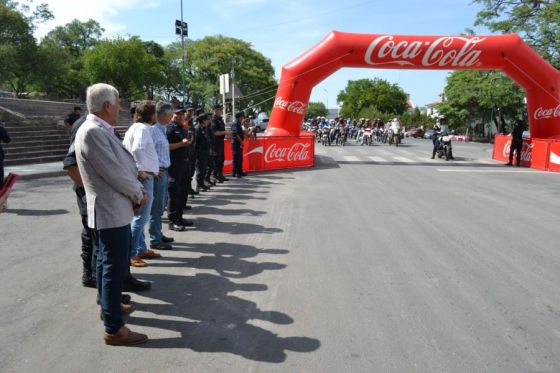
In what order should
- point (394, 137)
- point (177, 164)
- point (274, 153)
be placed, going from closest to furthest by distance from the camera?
1. point (177, 164)
2. point (274, 153)
3. point (394, 137)

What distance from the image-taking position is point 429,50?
1566 centimetres

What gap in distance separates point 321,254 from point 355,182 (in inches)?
257

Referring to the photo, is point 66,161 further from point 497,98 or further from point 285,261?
point 497,98

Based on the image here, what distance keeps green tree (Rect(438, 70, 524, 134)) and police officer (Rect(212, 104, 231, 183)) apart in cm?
2329

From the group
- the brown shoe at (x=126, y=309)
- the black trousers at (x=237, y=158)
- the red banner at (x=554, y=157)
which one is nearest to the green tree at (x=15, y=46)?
the black trousers at (x=237, y=158)

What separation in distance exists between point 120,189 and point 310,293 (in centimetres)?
206

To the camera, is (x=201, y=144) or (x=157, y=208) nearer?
(x=157, y=208)

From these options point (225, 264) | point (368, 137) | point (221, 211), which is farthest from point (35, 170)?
point (368, 137)

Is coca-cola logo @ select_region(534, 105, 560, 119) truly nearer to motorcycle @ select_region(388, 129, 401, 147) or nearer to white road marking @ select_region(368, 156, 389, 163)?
white road marking @ select_region(368, 156, 389, 163)

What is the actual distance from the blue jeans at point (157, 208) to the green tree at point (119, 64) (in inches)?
2020

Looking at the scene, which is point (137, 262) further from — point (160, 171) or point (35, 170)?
point (35, 170)

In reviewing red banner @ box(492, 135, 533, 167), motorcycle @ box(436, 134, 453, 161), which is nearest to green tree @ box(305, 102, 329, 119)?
red banner @ box(492, 135, 533, 167)

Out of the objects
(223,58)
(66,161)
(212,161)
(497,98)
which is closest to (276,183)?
(212,161)

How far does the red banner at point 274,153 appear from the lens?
45.2ft
